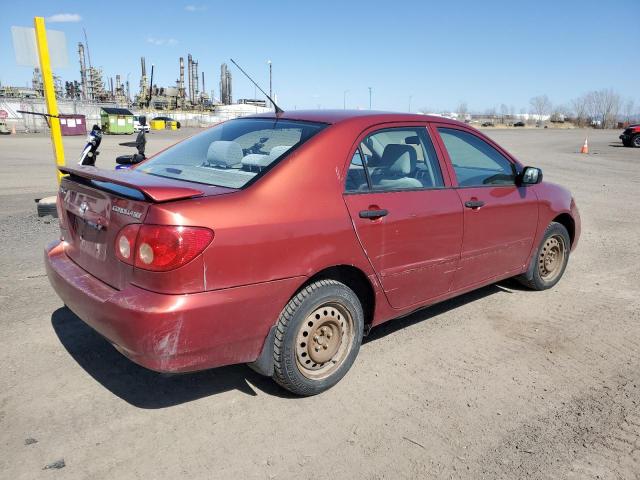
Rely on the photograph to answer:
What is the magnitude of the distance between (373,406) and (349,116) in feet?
6.09

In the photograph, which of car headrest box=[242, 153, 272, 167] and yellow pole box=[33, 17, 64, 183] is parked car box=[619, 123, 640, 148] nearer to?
yellow pole box=[33, 17, 64, 183]

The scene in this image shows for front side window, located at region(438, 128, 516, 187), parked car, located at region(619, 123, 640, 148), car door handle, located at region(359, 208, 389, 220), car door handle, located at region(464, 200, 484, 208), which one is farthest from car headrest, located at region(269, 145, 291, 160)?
parked car, located at region(619, 123, 640, 148)

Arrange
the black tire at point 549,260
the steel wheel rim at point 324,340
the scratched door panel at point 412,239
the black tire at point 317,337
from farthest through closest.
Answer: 1. the black tire at point 549,260
2. the scratched door panel at point 412,239
3. the steel wheel rim at point 324,340
4. the black tire at point 317,337

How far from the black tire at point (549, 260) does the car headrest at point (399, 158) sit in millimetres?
1841

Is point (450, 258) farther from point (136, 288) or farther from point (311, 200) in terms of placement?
point (136, 288)

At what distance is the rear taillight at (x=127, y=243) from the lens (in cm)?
252

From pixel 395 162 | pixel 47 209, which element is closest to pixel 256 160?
pixel 395 162

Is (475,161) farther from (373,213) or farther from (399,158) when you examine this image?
(373,213)

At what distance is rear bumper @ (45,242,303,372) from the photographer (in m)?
2.45

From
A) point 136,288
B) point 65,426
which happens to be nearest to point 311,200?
point 136,288

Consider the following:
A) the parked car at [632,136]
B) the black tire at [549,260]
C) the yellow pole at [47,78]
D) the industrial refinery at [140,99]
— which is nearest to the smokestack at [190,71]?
the industrial refinery at [140,99]

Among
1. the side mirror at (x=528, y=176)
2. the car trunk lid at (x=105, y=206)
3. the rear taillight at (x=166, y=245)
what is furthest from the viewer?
the side mirror at (x=528, y=176)

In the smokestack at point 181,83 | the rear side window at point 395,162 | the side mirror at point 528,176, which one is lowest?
the side mirror at point 528,176

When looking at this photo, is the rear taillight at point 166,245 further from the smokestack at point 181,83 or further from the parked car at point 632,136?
the smokestack at point 181,83
